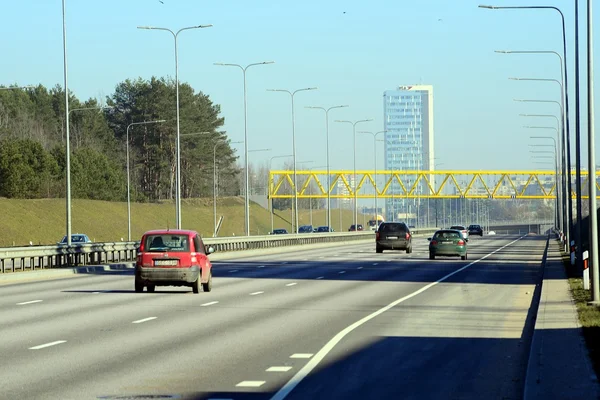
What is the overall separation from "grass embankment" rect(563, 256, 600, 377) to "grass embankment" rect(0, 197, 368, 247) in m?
64.9

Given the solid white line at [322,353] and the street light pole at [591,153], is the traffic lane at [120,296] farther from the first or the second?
the street light pole at [591,153]

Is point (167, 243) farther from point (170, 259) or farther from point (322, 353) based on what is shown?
point (322, 353)

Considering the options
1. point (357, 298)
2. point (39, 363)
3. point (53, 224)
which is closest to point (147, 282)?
point (357, 298)

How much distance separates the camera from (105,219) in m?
118

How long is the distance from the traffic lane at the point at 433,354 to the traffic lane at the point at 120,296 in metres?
4.72

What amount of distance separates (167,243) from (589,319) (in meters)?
13.2

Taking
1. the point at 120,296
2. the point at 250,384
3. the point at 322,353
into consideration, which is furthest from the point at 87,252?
the point at 250,384

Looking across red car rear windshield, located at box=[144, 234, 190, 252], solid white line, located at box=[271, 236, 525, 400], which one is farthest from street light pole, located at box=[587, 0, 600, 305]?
red car rear windshield, located at box=[144, 234, 190, 252]

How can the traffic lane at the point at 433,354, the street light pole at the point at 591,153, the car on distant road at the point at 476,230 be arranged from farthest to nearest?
1. the car on distant road at the point at 476,230
2. the street light pole at the point at 591,153
3. the traffic lane at the point at 433,354

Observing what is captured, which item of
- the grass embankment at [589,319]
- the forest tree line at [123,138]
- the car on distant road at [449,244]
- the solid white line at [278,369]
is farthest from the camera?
the forest tree line at [123,138]

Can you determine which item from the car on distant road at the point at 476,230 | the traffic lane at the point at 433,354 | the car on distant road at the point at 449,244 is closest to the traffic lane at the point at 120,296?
the traffic lane at the point at 433,354

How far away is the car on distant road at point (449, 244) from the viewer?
57.8 metres

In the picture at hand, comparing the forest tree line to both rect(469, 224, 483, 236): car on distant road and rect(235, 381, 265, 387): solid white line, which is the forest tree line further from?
rect(235, 381, 265, 387): solid white line

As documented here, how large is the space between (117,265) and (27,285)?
524 inches
